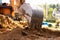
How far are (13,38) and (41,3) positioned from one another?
2.82m

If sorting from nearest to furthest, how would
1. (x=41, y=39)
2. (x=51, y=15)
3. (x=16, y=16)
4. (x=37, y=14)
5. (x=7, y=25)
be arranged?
(x=41, y=39) < (x=37, y=14) < (x=7, y=25) < (x=51, y=15) < (x=16, y=16)

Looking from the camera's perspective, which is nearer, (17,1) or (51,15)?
(51,15)

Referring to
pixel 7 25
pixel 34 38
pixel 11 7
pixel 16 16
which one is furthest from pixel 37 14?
pixel 11 7

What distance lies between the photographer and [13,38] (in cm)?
159

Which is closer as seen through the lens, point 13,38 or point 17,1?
point 13,38

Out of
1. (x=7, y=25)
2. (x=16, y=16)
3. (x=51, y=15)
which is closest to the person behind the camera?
(x=7, y=25)

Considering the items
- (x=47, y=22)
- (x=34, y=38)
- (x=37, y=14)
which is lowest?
(x=47, y=22)

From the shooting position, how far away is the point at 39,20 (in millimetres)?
2215

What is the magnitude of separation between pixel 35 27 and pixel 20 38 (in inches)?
25.7

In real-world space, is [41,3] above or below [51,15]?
above

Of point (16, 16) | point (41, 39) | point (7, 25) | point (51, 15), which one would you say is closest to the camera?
point (41, 39)

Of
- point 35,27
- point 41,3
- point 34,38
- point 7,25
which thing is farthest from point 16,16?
point 34,38

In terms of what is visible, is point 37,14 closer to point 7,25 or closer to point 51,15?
point 7,25

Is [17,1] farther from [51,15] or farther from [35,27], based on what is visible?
[35,27]
